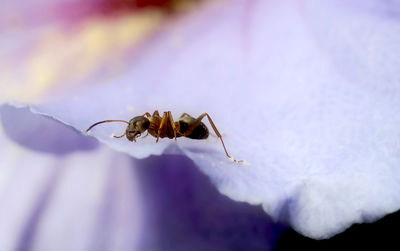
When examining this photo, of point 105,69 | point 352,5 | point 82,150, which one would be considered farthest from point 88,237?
point 352,5

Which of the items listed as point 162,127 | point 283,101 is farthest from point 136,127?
point 283,101

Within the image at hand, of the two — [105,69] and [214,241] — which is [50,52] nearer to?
[105,69]

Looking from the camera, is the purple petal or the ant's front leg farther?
the ant's front leg

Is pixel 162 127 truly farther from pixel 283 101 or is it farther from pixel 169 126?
pixel 283 101

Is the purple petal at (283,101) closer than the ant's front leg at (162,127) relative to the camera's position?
Yes

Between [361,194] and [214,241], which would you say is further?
[214,241]

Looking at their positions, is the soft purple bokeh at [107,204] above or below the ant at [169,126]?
below
